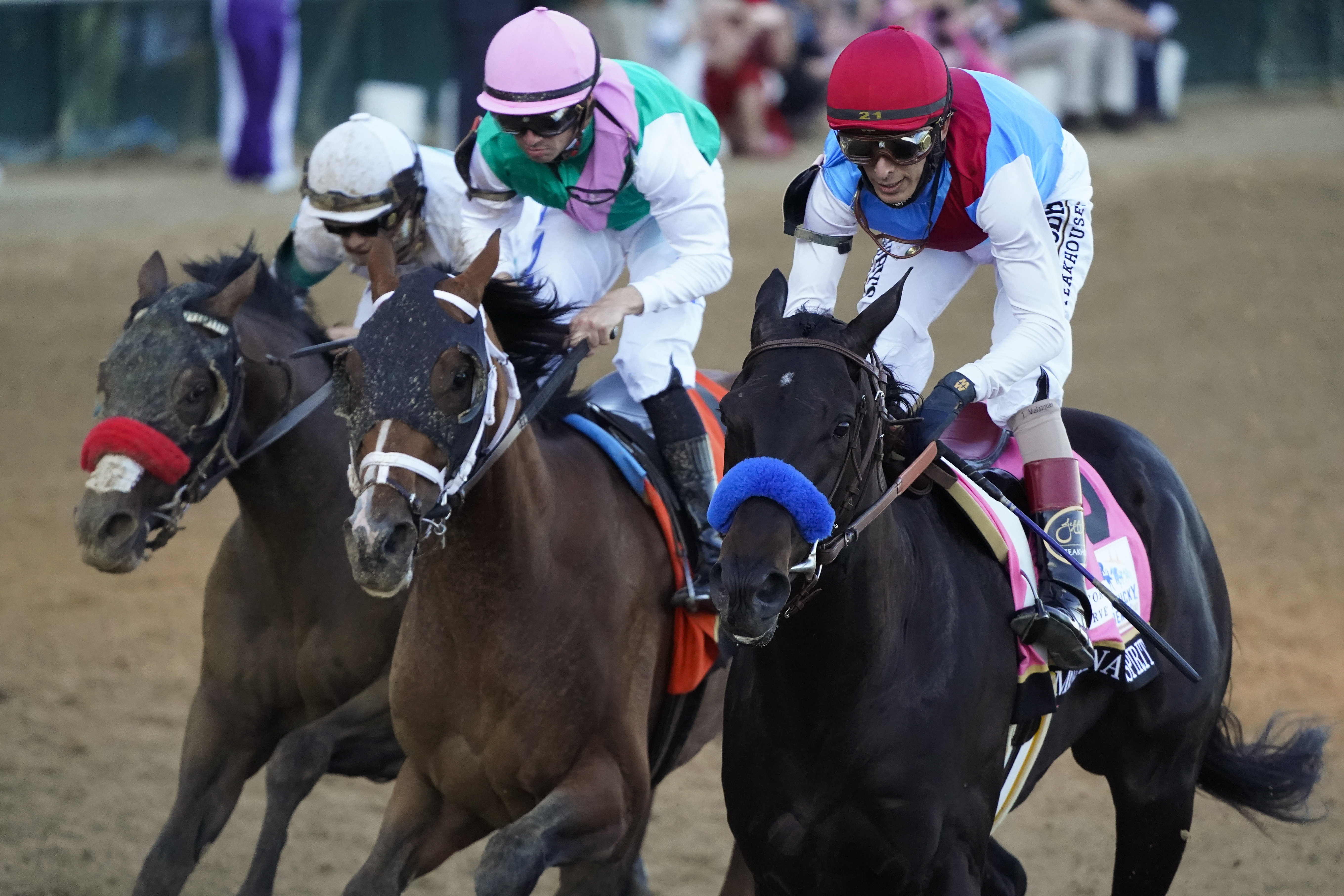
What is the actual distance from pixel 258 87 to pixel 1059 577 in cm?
1007

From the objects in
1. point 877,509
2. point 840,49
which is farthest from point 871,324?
point 840,49

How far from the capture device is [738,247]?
11.1m

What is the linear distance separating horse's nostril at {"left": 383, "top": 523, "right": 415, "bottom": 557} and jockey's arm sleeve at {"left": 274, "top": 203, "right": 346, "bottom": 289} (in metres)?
1.78

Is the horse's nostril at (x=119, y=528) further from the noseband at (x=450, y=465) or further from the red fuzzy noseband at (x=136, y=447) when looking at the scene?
the noseband at (x=450, y=465)

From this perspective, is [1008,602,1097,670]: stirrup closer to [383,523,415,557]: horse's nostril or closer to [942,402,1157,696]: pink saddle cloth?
[942,402,1157,696]: pink saddle cloth

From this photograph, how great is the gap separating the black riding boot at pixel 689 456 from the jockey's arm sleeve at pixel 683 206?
26cm

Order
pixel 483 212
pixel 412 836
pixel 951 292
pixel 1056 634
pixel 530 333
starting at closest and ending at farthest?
1. pixel 1056 634
2. pixel 412 836
3. pixel 951 292
4. pixel 530 333
5. pixel 483 212

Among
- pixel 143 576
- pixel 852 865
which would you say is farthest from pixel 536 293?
pixel 143 576

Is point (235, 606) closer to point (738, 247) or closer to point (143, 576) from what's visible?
point (143, 576)

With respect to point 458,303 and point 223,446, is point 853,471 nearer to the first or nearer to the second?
point 458,303

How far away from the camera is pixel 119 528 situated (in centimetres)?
398

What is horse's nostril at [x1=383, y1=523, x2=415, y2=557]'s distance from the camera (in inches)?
129

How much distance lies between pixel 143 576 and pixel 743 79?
686 cm

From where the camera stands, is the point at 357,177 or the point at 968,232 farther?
the point at 357,177
